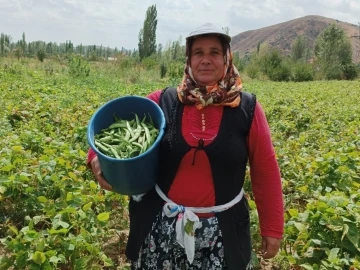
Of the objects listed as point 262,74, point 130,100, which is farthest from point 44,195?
point 262,74

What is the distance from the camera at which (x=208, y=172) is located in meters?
1.75

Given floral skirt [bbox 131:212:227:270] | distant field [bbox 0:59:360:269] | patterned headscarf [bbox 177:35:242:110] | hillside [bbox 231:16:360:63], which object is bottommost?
distant field [bbox 0:59:360:269]

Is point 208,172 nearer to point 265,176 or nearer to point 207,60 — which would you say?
point 265,176

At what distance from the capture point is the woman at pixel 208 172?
→ 1.74m

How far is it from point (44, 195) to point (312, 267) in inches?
79.8

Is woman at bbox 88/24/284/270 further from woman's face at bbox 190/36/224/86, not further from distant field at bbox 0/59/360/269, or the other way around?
distant field at bbox 0/59/360/269

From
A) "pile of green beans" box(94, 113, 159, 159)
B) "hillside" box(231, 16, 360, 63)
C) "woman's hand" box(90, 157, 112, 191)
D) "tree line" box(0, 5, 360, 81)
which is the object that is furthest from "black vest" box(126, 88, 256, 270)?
"hillside" box(231, 16, 360, 63)

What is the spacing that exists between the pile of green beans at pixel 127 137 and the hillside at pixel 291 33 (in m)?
137

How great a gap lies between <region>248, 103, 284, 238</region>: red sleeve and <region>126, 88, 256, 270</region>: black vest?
0.04 metres

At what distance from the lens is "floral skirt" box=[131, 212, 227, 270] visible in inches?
69.9

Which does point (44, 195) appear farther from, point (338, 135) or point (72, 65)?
point (72, 65)

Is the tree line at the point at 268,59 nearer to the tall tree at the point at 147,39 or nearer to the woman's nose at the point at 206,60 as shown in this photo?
the tall tree at the point at 147,39

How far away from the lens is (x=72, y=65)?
55.2ft

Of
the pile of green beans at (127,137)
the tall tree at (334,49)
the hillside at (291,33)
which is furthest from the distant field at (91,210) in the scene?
the hillside at (291,33)
